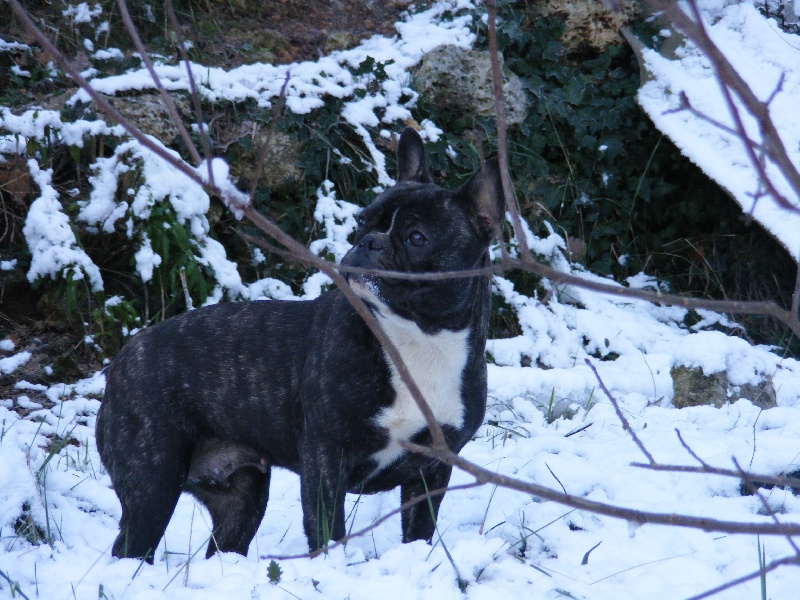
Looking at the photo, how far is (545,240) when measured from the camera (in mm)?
6504

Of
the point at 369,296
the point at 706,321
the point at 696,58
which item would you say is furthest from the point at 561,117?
the point at 369,296

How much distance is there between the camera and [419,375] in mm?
3162

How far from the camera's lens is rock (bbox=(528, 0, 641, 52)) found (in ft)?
23.3

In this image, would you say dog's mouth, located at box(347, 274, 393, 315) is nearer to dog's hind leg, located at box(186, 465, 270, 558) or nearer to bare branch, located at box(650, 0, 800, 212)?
dog's hind leg, located at box(186, 465, 270, 558)

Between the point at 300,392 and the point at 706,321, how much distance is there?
4382 millimetres

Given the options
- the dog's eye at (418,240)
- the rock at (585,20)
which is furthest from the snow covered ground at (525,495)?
the rock at (585,20)

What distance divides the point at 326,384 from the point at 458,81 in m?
4.30

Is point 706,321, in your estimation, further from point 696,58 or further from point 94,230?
point 94,230

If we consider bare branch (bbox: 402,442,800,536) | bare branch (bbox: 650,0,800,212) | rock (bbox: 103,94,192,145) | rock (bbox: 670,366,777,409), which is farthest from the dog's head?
rock (bbox: 103,94,192,145)

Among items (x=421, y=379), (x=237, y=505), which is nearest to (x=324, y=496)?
(x=421, y=379)

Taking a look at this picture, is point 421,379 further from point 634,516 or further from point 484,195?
point 634,516

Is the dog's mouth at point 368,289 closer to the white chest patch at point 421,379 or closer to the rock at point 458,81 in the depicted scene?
the white chest patch at point 421,379

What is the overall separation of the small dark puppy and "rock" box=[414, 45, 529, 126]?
352cm

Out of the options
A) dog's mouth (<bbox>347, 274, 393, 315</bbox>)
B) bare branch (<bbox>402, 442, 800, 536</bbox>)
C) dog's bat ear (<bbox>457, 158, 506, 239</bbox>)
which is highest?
dog's bat ear (<bbox>457, 158, 506, 239</bbox>)
